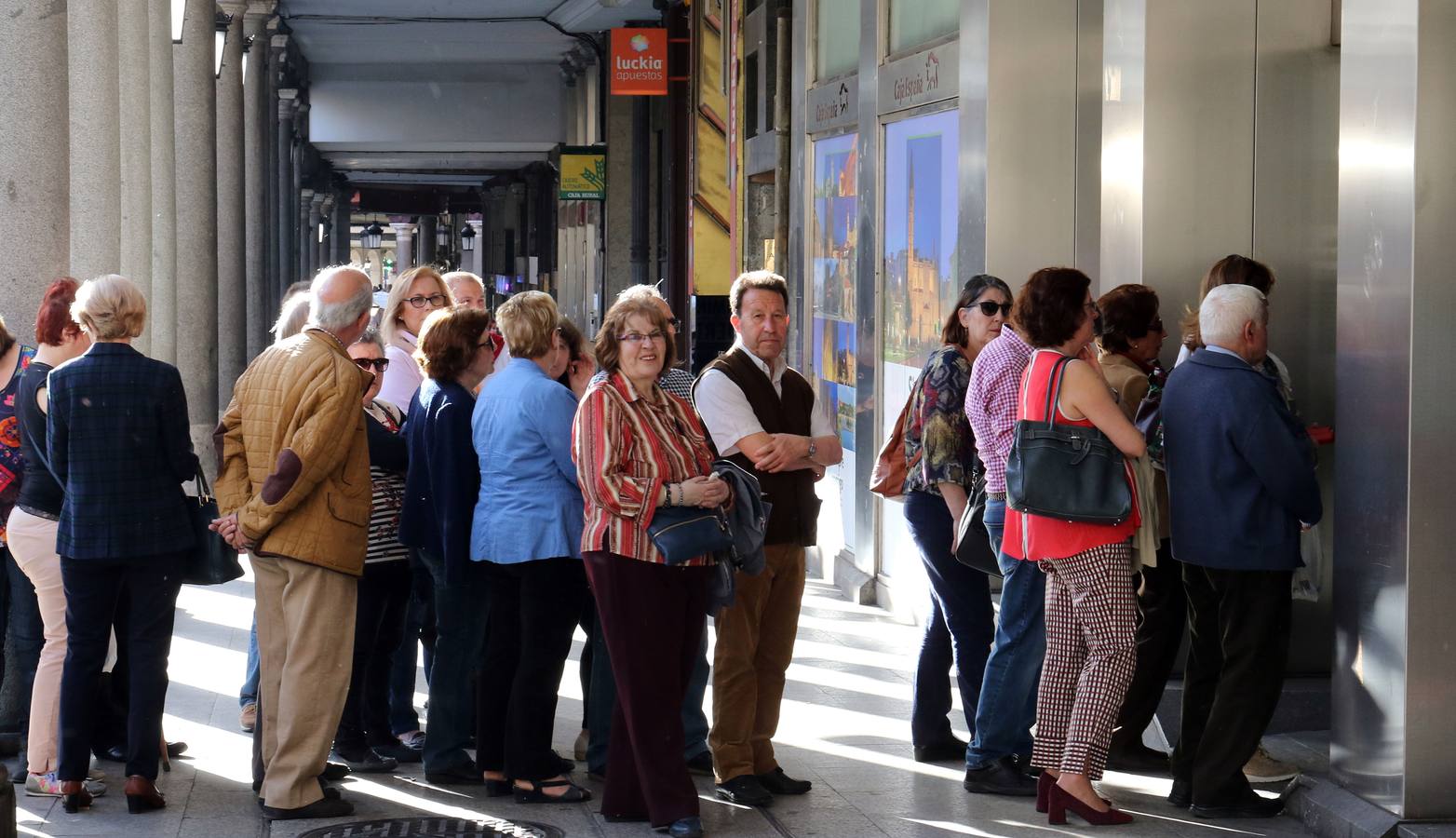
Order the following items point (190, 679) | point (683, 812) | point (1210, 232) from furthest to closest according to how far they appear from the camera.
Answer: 1. point (190, 679)
2. point (1210, 232)
3. point (683, 812)

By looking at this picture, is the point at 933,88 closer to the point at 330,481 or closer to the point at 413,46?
the point at 330,481

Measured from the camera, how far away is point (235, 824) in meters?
5.73

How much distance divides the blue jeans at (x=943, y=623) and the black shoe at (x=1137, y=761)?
0.52m

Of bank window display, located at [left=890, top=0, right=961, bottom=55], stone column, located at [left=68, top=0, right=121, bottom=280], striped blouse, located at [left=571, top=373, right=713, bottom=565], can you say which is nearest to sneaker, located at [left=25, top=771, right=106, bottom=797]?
striped blouse, located at [left=571, top=373, right=713, bottom=565]

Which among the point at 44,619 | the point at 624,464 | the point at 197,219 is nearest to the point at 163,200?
the point at 197,219

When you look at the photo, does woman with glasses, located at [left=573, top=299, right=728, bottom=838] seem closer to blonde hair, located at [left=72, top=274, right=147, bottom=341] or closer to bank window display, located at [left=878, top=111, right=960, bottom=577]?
blonde hair, located at [left=72, top=274, right=147, bottom=341]

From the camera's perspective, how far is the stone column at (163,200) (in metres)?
14.9

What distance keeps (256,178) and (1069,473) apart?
21.1 m

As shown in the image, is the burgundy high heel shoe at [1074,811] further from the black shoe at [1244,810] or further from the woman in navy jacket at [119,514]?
the woman in navy jacket at [119,514]

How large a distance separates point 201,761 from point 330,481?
1468 millimetres

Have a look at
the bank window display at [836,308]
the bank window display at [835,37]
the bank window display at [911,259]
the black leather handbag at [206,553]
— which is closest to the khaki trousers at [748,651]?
the black leather handbag at [206,553]

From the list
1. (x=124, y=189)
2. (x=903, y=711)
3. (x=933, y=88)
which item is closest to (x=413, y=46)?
(x=124, y=189)

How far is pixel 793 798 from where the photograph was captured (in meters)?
6.09

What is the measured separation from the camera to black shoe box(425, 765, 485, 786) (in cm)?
626
